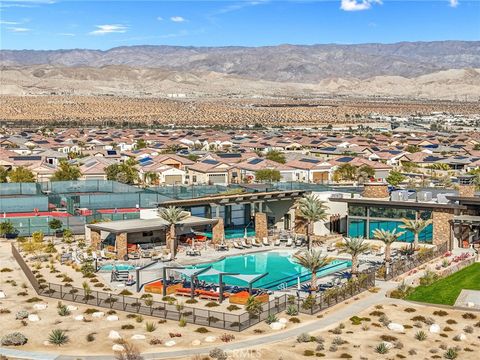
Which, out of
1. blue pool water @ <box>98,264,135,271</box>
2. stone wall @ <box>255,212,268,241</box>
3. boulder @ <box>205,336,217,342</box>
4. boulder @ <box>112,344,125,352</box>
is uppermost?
stone wall @ <box>255,212,268,241</box>

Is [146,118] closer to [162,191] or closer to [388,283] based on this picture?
[162,191]

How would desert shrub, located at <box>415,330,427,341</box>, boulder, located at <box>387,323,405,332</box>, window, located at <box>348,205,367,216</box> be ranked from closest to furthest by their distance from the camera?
1. desert shrub, located at <box>415,330,427,341</box>
2. boulder, located at <box>387,323,405,332</box>
3. window, located at <box>348,205,367,216</box>

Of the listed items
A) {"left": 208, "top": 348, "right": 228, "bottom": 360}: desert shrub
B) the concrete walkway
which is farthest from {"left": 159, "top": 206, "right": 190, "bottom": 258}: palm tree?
{"left": 208, "top": 348, "right": 228, "bottom": 360}: desert shrub

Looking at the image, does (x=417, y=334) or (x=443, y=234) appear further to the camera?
(x=443, y=234)

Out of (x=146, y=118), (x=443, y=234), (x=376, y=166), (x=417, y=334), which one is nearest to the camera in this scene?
(x=417, y=334)

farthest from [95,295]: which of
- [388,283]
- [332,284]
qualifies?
[388,283]

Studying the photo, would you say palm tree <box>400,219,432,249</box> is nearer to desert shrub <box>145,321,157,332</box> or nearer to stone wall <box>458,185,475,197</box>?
stone wall <box>458,185,475,197</box>

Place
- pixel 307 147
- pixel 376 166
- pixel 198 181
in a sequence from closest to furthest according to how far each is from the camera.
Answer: pixel 198 181
pixel 376 166
pixel 307 147
